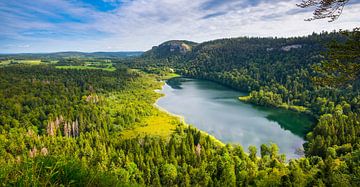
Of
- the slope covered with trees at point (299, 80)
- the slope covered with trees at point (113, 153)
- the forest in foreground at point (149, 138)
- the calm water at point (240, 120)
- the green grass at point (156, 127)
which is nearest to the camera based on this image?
the slope covered with trees at point (113, 153)

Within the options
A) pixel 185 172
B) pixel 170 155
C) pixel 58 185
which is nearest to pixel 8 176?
pixel 58 185

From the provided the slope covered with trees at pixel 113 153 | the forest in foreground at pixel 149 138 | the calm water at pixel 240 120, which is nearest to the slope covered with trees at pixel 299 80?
the forest in foreground at pixel 149 138

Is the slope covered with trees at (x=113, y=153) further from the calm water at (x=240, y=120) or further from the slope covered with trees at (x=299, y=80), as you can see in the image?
the calm water at (x=240, y=120)

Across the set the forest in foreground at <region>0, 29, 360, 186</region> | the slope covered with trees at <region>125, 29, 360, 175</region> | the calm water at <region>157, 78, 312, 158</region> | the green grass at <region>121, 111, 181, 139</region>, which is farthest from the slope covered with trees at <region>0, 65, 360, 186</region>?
the calm water at <region>157, 78, 312, 158</region>

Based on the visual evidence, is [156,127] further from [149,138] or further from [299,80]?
[299,80]

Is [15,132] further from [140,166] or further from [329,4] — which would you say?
[329,4]

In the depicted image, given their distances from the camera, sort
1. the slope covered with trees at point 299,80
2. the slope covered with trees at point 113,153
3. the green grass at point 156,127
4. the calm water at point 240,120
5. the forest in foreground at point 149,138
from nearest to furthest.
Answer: the slope covered with trees at point 113,153
the forest in foreground at point 149,138
the slope covered with trees at point 299,80
the calm water at point 240,120
the green grass at point 156,127

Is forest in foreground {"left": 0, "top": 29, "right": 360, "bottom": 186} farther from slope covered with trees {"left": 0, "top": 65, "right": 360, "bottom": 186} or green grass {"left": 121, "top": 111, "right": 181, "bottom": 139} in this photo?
green grass {"left": 121, "top": 111, "right": 181, "bottom": 139}
